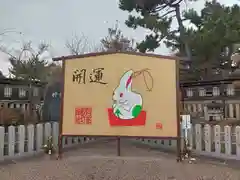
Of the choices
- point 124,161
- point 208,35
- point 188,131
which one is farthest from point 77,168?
point 208,35

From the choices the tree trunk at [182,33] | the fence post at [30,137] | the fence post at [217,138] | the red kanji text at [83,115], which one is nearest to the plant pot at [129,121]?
the red kanji text at [83,115]

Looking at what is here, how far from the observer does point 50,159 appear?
6.84 meters

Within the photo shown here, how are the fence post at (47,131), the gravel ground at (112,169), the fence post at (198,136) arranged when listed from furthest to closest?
the fence post at (47,131) < the fence post at (198,136) < the gravel ground at (112,169)

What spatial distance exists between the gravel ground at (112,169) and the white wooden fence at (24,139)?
434mm

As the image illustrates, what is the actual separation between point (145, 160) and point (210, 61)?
1161cm

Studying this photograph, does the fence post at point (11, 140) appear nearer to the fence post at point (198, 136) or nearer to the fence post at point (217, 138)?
the fence post at point (198, 136)

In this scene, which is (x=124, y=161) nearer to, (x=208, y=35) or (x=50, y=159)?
(x=50, y=159)

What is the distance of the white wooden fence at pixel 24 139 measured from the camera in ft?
22.5

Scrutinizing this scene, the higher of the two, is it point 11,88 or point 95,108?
point 11,88

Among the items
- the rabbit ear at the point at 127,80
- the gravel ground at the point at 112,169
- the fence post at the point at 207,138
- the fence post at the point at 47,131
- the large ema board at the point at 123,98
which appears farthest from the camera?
the fence post at the point at 47,131

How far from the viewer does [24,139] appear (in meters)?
7.22

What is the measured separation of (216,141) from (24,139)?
15.1ft

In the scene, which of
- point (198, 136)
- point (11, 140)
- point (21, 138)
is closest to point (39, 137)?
point (21, 138)

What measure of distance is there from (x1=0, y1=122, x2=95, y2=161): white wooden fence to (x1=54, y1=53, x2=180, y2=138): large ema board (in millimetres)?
858
